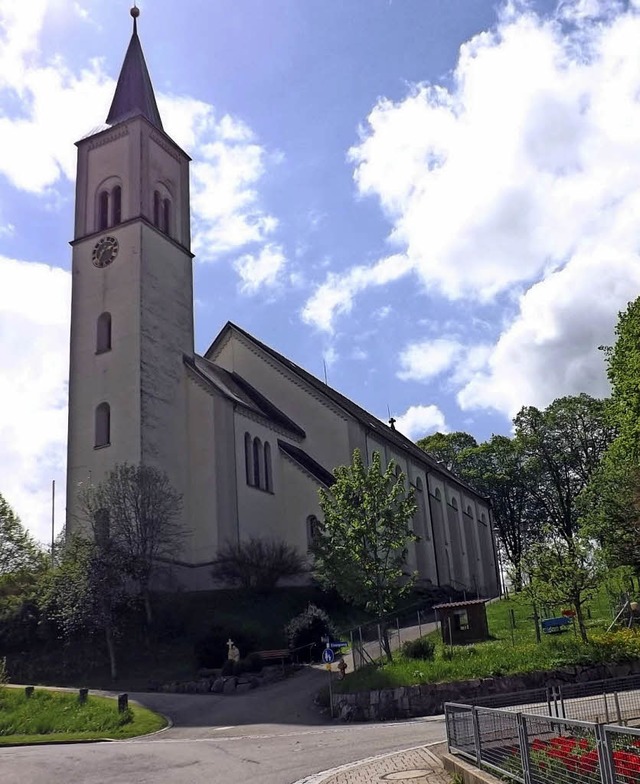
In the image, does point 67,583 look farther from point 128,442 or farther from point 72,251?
point 72,251

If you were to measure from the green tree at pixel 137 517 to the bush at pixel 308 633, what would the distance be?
653 cm

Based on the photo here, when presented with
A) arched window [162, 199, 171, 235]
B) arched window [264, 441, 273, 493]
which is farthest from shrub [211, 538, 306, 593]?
arched window [162, 199, 171, 235]

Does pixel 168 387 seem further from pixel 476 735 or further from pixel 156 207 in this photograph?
pixel 476 735

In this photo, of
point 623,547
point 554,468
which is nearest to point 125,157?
point 623,547

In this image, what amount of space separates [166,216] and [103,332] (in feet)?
26.6

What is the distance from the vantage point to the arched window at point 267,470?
42.1 meters

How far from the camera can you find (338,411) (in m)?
47.2

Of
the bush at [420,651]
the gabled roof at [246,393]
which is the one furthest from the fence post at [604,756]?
the gabled roof at [246,393]

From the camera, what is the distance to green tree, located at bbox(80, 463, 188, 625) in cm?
3231

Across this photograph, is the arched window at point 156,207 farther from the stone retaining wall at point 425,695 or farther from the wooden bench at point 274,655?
the stone retaining wall at point 425,695

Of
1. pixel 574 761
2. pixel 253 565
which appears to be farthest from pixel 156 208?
pixel 574 761

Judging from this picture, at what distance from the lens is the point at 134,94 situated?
45.5m

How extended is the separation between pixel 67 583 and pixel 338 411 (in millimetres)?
20752

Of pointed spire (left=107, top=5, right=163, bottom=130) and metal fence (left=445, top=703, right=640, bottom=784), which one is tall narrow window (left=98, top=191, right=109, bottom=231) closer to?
pointed spire (left=107, top=5, right=163, bottom=130)
